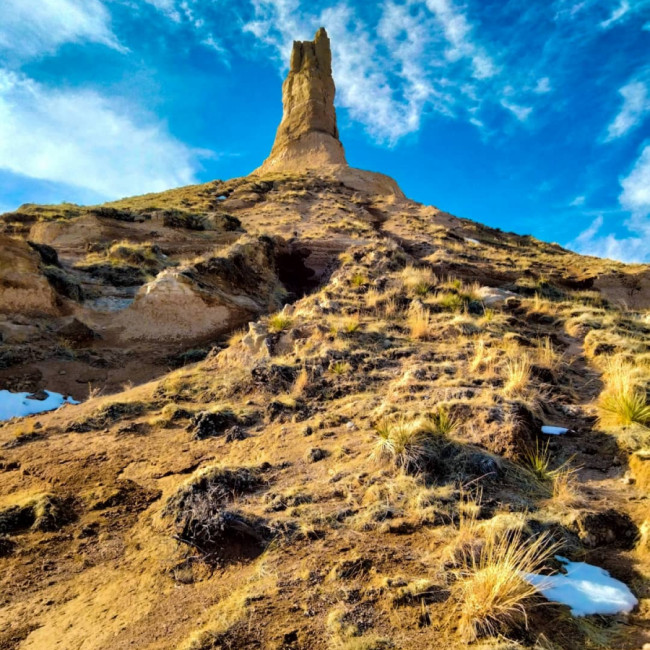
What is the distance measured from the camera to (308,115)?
46719 mm

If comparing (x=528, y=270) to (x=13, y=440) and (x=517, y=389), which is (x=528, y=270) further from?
(x=13, y=440)

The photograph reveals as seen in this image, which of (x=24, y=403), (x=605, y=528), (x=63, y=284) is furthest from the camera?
(x=63, y=284)

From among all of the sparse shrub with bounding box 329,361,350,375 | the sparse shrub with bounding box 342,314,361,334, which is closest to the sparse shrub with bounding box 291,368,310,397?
the sparse shrub with bounding box 329,361,350,375

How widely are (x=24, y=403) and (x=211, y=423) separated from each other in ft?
14.9

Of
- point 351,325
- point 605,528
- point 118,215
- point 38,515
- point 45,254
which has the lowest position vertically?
point 605,528

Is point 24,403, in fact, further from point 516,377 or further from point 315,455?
point 516,377

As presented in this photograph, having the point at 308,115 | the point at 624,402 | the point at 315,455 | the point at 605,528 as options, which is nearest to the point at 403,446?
the point at 315,455

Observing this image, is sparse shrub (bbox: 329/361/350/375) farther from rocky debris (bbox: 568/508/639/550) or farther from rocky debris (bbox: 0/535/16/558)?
rocky debris (bbox: 0/535/16/558)

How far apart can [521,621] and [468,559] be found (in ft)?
2.05

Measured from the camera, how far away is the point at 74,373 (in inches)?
397

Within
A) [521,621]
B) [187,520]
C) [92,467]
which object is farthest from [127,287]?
[521,621]

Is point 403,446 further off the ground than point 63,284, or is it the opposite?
point 63,284

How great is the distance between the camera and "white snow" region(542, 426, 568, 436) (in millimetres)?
5378

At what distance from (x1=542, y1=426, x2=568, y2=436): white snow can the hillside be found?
37 millimetres
